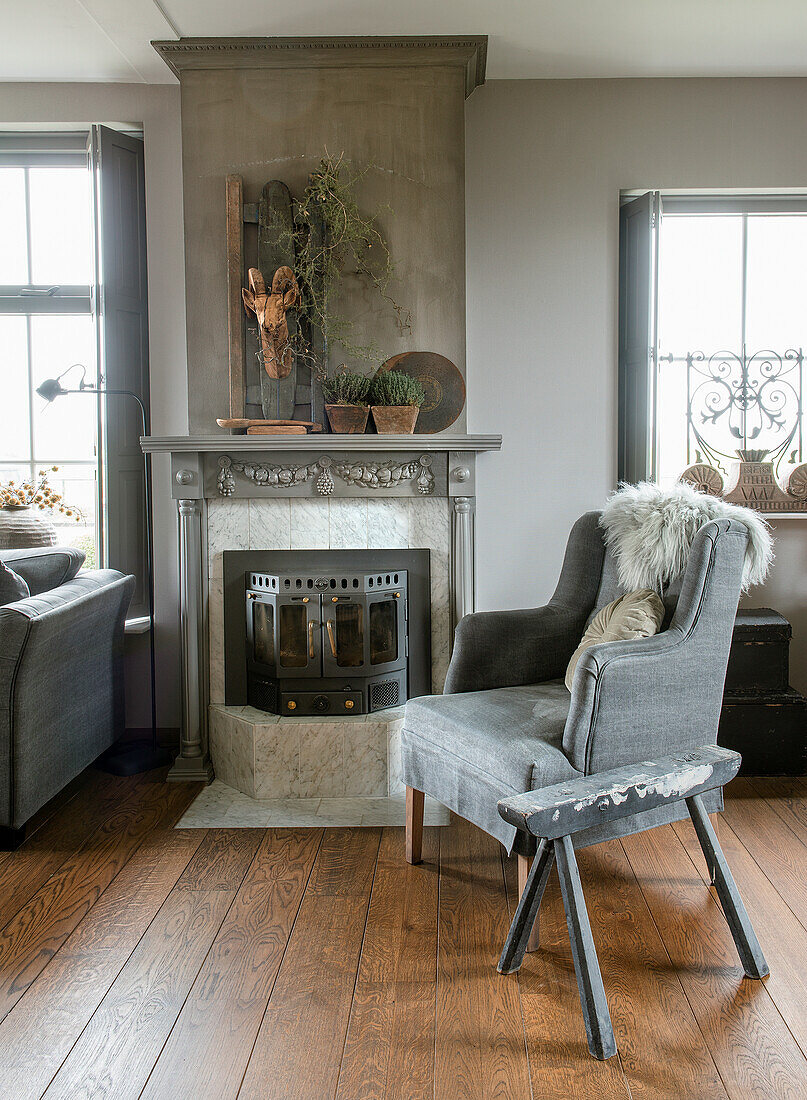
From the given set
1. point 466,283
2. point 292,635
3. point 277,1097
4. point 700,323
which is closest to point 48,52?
point 466,283

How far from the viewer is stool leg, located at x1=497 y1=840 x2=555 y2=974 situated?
1.80 metres

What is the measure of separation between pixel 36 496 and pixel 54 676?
1031 millimetres

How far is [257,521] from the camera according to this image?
3.09 m

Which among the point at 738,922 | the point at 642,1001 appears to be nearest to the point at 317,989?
the point at 642,1001

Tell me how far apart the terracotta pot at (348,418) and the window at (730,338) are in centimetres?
128

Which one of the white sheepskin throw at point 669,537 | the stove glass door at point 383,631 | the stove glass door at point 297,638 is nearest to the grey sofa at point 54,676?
the stove glass door at point 297,638

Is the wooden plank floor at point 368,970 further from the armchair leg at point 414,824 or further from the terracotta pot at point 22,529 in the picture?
the terracotta pot at point 22,529

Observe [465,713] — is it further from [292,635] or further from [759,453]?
[759,453]

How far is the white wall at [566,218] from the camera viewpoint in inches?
130

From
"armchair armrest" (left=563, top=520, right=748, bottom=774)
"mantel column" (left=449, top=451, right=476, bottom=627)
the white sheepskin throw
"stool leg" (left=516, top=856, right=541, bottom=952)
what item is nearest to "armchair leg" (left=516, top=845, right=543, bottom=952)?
"stool leg" (left=516, top=856, right=541, bottom=952)

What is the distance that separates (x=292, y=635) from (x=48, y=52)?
7.48 ft

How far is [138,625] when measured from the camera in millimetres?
3373

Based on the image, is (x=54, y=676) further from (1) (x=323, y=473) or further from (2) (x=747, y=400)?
(2) (x=747, y=400)

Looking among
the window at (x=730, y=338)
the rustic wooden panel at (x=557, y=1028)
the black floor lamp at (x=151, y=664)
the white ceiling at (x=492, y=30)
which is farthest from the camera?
the window at (x=730, y=338)
